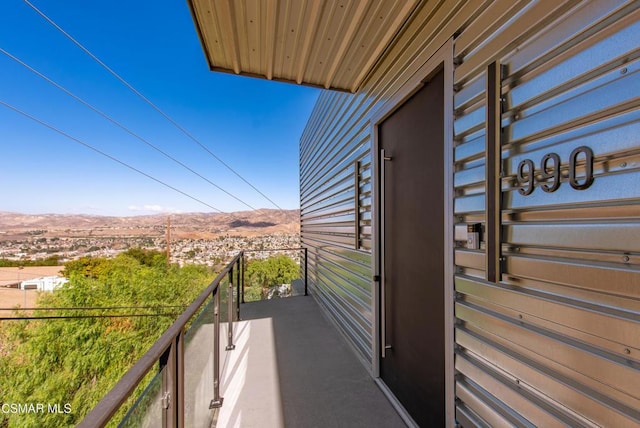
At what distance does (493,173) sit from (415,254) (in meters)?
0.85

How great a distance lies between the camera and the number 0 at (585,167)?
813 millimetres

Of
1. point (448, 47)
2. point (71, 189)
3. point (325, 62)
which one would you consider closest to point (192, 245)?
point (325, 62)

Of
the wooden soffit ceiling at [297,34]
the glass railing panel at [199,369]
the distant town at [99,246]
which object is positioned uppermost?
the wooden soffit ceiling at [297,34]

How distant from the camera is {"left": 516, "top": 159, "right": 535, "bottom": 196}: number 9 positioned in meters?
0.98

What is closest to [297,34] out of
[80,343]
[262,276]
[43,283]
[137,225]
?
[262,276]

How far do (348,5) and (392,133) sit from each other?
94 cm

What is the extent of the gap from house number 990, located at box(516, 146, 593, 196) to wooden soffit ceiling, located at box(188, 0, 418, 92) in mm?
1296

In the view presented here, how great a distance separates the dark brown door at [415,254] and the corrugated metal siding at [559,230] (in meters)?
0.30

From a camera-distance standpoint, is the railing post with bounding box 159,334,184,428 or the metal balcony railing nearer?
the metal balcony railing

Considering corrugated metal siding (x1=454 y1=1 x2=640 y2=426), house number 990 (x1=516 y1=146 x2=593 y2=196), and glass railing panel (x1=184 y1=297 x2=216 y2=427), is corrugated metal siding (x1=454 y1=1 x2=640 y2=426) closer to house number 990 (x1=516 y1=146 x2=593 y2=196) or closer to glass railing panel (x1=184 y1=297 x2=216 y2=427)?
house number 990 (x1=516 y1=146 x2=593 y2=196)

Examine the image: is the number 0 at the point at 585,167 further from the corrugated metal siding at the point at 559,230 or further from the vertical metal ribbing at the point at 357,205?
the vertical metal ribbing at the point at 357,205

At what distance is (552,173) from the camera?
918 mm

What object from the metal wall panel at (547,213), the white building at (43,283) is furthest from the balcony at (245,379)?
the white building at (43,283)

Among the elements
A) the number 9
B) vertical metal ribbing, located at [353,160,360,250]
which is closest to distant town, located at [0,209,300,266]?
vertical metal ribbing, located at [353,160,360,250]
